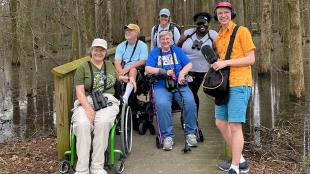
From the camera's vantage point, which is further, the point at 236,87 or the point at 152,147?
the point at 152,147

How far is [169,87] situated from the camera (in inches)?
263

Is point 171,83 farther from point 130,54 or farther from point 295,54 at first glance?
point 295,54

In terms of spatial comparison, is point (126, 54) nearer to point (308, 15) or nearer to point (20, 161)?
point (20, 161)

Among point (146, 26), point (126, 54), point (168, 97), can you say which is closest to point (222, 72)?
point (168, 97)

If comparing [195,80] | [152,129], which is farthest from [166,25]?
[152,129]

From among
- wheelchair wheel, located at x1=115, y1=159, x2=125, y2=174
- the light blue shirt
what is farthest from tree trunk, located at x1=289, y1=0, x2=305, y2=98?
wheelchair wheel, located at x1=115, y1=159, x2=125, y2=174

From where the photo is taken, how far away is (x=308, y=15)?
105 ft

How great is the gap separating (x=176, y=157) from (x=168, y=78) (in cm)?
116

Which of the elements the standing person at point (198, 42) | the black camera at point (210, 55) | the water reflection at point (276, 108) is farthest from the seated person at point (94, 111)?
the water reflection at point (276, 108)

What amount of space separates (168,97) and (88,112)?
1.47m

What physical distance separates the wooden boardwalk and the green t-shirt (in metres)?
1.03

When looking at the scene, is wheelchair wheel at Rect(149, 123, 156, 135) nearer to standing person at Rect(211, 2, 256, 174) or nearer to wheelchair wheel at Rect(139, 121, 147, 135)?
wheelchair wheel at Rect(139, 121, 147, 135)

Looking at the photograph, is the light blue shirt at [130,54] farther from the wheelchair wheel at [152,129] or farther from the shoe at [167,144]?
the shoe at [167,144]

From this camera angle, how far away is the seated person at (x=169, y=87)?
6.51 meters
